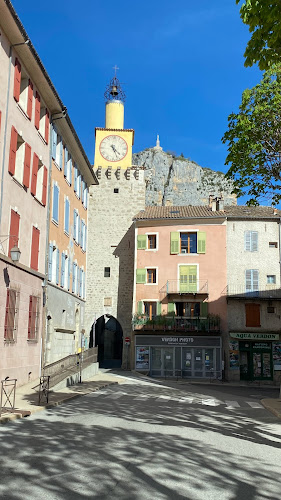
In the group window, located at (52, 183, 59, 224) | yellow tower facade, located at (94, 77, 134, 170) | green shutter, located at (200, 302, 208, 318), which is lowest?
green shutter, located at (200, 302, 208, 318)

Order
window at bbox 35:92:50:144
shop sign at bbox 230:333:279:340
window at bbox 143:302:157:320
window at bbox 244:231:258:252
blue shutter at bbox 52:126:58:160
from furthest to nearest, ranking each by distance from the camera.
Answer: window at bbox 143:302:157:320 < window at bbox 244:231:258:252 < shop sign at bbox 230:333:279:340 < blue shutter at bbox 52:126:58:160 < window at bbox 35:92:50:144

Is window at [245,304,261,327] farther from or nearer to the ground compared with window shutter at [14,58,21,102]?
nearer to the ground

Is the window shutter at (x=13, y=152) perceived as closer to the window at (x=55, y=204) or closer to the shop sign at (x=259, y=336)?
the window at (x=55, y=204)

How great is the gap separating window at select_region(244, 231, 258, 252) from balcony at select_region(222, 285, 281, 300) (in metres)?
2.89

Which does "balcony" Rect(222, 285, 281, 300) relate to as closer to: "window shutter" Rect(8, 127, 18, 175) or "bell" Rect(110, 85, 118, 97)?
"window shutter" Rect(8, 127, 18, 175)

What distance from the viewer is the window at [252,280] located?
3591 cm

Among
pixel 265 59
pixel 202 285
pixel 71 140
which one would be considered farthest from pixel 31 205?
pixel 202 285

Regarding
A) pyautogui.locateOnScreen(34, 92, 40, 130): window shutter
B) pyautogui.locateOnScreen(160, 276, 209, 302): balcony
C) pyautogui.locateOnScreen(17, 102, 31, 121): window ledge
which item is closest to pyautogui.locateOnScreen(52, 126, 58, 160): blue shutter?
pyautogui.locateOnScreen(34, 92, 40, 130): window shutter

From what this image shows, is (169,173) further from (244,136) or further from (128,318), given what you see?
(244,136)

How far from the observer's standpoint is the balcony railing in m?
36.2

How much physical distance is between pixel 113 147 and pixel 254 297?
1942 cm

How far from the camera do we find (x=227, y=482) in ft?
20.9

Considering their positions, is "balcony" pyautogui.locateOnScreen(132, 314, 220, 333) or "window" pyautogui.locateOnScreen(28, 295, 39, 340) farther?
"balcony" pyautogui.locateOnScreen(132, 314, 220, 333)

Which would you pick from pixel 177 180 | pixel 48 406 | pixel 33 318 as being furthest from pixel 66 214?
pixel 177 180
